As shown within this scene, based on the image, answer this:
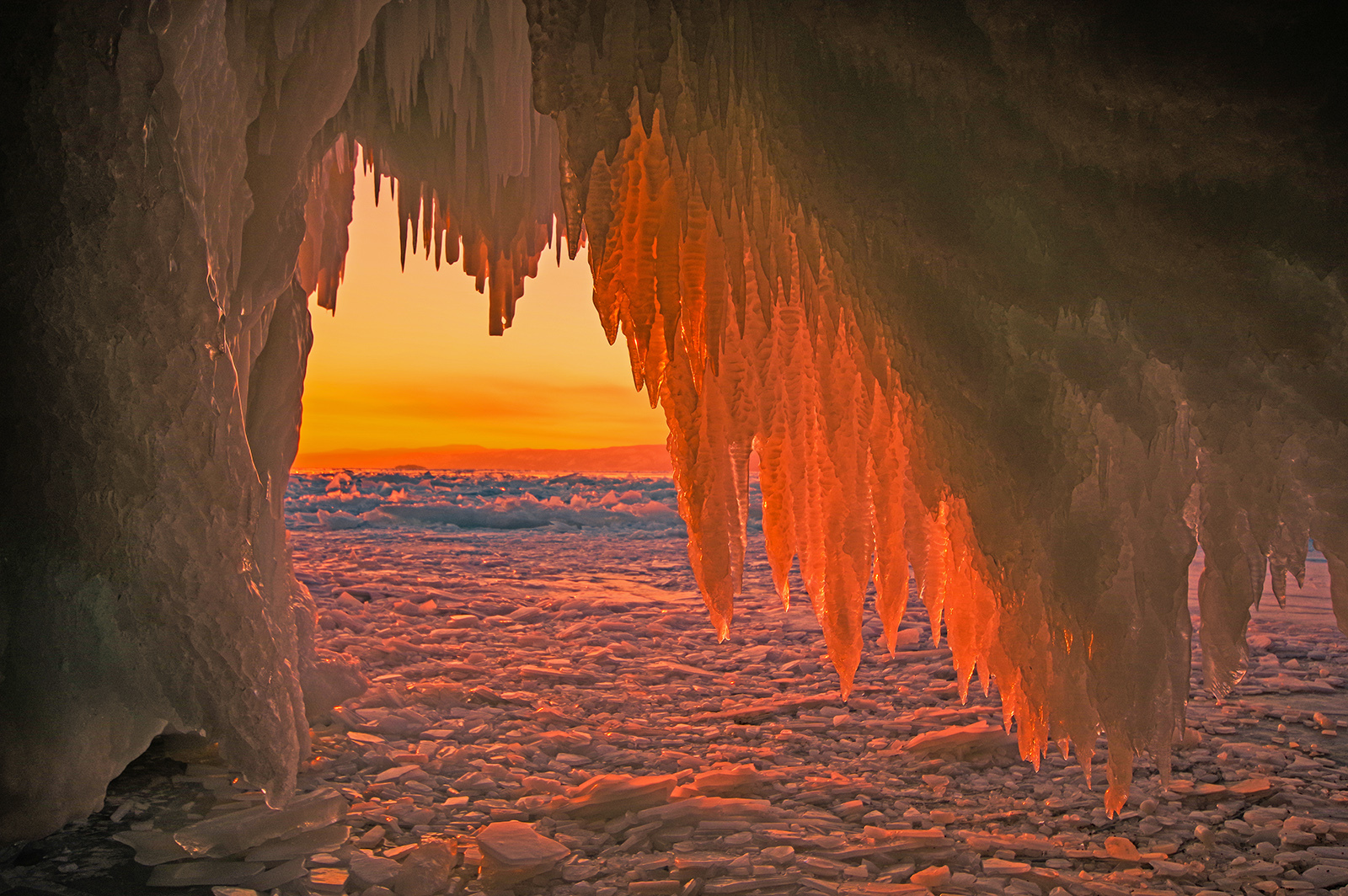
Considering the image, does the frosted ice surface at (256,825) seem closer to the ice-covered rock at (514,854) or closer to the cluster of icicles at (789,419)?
the ice-covered rock at (514,854)

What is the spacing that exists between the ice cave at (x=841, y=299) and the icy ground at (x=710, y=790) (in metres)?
0.50

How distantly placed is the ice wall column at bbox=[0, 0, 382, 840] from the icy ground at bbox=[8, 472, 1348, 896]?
0.54m

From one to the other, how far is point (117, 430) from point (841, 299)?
78.1 inches

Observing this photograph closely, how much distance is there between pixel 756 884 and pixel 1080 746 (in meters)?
1.02

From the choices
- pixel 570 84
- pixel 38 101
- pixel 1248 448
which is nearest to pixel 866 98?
pixel 570 84

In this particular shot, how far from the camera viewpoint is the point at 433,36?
4.03 metres

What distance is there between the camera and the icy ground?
2510mm

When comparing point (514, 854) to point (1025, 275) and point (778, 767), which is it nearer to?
point (778, 767)

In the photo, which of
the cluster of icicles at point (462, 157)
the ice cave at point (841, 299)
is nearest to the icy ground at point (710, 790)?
the ice cave at point (841, 299)

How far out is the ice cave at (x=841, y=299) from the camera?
1.75 meters

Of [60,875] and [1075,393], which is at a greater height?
[1075,393]

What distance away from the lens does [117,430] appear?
2119mm

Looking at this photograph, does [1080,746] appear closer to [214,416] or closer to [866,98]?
[866,98]

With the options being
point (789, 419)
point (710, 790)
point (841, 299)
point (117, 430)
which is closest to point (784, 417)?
point (789, 419)
